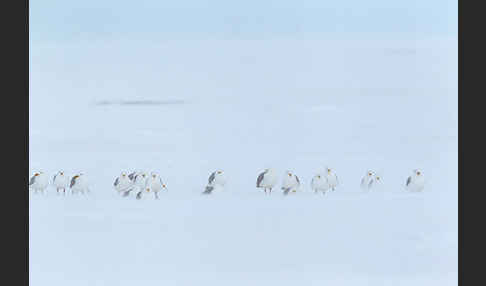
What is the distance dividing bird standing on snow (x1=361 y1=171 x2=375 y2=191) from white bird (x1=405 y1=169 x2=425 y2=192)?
188 millimetres

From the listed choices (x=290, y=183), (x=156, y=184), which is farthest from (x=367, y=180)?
(x=156, y=184)

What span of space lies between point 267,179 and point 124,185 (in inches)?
30.3

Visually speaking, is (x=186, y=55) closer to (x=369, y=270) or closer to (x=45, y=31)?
(x=45, y=31)

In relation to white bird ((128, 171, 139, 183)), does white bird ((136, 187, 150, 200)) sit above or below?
below

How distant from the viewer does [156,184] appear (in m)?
3.65

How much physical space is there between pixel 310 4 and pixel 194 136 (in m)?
0.94

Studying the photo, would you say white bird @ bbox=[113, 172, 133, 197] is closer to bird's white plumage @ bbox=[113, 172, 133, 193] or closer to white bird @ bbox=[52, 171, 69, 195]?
bird's white plumage @ bbox=[113, 172, 133, 193]

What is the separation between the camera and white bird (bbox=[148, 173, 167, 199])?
3.65 meters

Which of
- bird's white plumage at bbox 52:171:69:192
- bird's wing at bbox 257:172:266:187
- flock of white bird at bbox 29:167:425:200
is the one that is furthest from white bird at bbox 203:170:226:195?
bird's white plumage at bbox 52:171:69:192

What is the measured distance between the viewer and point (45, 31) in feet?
12.2

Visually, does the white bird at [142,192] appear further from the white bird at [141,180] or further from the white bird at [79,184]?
the white bird at [79,184]

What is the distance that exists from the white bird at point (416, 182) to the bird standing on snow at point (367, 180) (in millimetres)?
188

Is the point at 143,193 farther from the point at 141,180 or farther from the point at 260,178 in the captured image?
the point at 260,178

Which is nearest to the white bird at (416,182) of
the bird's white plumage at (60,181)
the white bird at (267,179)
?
the white bird at (267,179)
